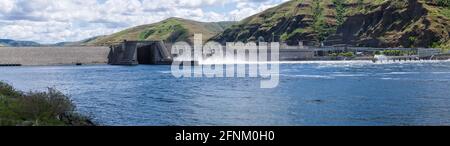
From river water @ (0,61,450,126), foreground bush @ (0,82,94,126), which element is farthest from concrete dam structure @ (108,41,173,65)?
foreground bush @ (0,82,94,126)

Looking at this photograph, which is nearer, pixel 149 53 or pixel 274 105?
pixel 274 105

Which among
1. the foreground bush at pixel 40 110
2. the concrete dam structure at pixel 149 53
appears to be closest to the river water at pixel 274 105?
the foreground bush at pixel 40 110

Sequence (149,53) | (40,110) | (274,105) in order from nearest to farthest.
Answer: (40,110), (274,105), (149,53)

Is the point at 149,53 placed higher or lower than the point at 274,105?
higher

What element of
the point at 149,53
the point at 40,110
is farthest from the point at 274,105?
the point at 149,53

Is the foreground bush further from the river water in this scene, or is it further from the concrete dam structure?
the concrete dam structure

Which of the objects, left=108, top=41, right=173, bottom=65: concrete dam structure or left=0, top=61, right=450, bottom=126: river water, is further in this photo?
left=108, top=41, right=173, bottom=65: concrete dam structure

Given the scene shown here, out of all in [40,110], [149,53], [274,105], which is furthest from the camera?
[149,53]

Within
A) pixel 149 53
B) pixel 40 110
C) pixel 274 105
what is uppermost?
pixel 40 110

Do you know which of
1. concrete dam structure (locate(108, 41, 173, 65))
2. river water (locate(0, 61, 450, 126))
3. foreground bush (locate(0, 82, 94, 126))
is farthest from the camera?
concrete dam structure (locate(108, 41, 173, 65))

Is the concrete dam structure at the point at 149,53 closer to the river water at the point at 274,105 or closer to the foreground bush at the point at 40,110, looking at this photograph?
the river water at the point at 274,105

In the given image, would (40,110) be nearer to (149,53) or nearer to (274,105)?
(274,105)
